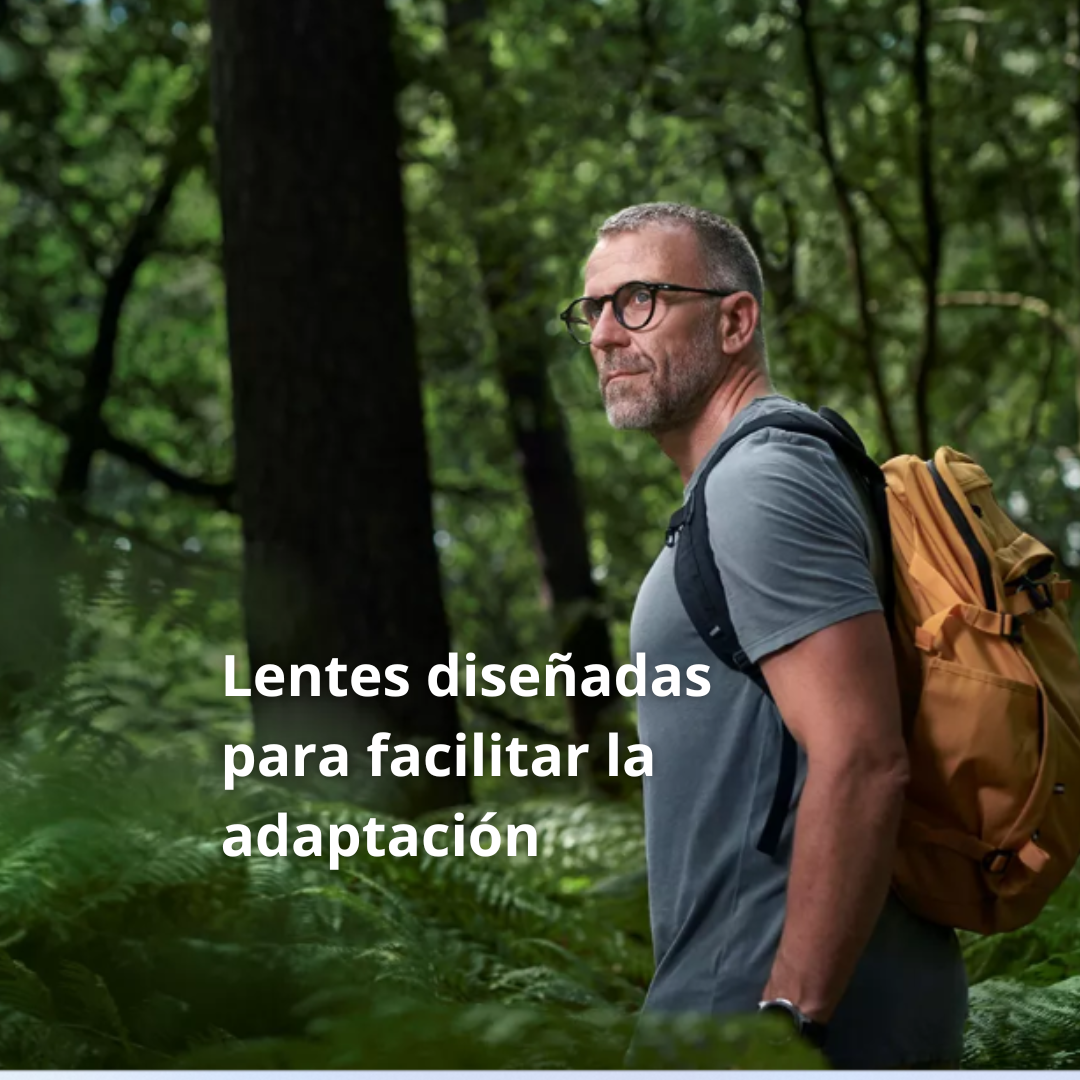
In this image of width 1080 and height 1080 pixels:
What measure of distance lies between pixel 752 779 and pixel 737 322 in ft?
2.37

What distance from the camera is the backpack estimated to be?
2.20m

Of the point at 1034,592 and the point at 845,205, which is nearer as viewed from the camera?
the point at 1034,592

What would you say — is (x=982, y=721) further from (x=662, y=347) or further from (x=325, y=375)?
(x=325, y=375)

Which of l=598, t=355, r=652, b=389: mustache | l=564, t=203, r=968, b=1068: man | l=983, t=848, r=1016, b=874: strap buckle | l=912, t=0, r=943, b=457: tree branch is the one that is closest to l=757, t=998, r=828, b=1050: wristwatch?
l=564, t=203, r=968, b=1068: man

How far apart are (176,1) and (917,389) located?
18.8ft

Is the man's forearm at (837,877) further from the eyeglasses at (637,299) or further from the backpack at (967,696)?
the eyeglasses at (637,299)

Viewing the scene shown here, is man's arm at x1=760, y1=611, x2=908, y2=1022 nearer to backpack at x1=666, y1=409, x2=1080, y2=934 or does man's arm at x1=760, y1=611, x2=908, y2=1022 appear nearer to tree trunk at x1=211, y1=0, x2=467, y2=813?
backpack at x1=666, y1=409, x2=1080, y2=934

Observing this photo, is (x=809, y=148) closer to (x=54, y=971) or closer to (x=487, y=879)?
(x=487, y=879)

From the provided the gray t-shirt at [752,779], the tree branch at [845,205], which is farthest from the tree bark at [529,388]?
the gray t-shirt at [752,779]

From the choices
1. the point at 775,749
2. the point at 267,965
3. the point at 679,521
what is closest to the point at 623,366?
the point at 679,521

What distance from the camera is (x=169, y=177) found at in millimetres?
12750

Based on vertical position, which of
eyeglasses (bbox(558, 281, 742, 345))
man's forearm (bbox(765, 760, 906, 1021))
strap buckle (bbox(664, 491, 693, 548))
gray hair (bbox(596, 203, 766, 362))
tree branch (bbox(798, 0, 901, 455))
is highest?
tree branch (bbox(798, 0, 901, 455))

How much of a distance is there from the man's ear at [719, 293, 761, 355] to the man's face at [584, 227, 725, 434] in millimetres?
15

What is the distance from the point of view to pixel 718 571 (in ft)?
7.41
